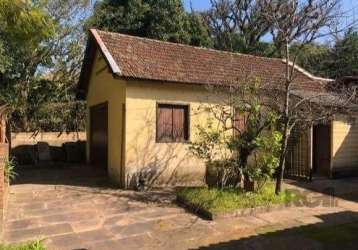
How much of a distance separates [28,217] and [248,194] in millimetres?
5332

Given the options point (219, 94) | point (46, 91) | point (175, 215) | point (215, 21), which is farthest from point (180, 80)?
point (215, 21)

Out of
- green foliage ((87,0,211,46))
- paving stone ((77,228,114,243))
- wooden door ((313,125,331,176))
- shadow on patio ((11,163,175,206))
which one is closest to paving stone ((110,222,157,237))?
paving stone ((77,228,114,243))

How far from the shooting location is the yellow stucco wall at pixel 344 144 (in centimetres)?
1390

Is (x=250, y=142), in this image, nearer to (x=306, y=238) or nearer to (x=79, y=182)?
(x=306, y=238)

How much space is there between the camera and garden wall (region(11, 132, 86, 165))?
54.9ft

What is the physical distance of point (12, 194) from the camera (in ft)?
34.6

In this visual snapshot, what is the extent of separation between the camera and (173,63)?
13133 millimetres

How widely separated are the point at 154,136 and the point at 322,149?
6834 millimetres

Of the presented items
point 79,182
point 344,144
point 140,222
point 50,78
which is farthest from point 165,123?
point 50,78

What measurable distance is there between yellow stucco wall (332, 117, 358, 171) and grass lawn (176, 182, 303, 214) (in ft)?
15.7

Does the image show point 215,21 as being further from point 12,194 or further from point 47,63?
point 12,194

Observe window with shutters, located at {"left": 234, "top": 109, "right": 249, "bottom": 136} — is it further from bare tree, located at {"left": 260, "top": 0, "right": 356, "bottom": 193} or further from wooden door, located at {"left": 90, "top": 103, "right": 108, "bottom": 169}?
wooden door, located at {"left": 90, "top": 103, "right": 108, "bottom": 169}

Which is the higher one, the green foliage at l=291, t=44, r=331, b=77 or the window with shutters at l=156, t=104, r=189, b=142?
the green foliage at l=291, t=44, r=331, b=77

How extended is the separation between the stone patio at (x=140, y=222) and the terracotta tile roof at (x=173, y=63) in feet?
12.7
